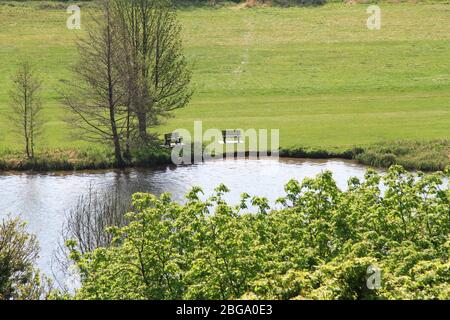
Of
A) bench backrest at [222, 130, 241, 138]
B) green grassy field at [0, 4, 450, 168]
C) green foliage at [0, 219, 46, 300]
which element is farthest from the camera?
green grassy field at [0, 4, 450, 168]

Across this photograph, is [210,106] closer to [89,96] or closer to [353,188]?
[89,96]

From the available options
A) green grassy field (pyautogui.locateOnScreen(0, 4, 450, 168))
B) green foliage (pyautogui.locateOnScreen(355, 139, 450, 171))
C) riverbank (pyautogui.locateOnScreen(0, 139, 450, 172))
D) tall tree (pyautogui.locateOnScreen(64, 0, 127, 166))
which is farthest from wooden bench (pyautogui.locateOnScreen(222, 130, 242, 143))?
green foliage (pyautogui.locateOnScreen(355, 139, 450, 171))

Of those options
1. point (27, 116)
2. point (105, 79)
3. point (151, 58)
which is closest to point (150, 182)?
point (105, 79)

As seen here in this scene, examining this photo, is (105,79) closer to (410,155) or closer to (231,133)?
(231,133)

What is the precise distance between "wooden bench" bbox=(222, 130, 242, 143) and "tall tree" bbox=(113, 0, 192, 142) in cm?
449

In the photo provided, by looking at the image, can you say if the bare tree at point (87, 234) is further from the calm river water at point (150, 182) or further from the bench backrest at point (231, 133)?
the bench backrest at point (231, 133)

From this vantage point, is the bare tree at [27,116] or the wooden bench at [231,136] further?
the wooden bench at [231,136]

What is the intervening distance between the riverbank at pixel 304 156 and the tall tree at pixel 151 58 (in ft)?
12.3

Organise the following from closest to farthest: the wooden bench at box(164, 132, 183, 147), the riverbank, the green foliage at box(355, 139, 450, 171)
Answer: the green foliage at box(355, 139, 450, 171), the riverbank, the wooden bench at box(164, 132, 183, 147)

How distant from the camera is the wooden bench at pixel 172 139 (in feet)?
275

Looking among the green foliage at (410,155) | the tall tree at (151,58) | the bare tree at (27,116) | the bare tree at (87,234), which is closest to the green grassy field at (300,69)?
the bare tree at (27,116)

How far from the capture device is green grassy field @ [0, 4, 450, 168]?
298ft

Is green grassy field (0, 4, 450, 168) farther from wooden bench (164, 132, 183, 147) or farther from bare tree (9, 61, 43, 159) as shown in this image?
wooden bench (164, 132, 183, 147)

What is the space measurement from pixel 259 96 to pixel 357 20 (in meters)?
35.1
